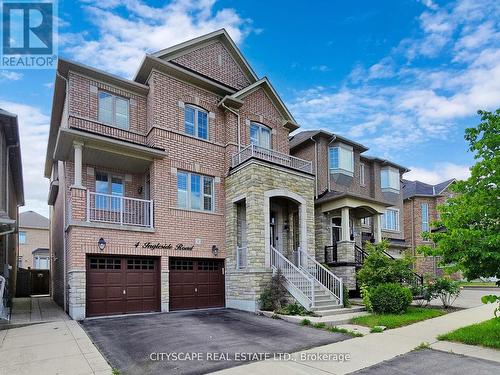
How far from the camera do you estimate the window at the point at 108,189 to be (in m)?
14.1

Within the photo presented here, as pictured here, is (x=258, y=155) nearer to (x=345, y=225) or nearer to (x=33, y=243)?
(x=345, y=225)

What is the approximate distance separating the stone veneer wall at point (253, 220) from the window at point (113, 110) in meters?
4.96

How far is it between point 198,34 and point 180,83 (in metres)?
3.04

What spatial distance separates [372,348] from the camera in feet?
26.6

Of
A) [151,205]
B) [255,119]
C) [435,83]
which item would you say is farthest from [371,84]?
[151,205]

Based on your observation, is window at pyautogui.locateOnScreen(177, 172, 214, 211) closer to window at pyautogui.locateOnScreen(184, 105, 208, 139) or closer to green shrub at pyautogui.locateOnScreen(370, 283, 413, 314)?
window at pyautogui.locateOnScreen(184, 105, 208, 139)

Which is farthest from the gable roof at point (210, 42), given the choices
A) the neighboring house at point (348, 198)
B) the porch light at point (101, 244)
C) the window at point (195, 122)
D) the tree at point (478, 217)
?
the tree at point (478, 217)

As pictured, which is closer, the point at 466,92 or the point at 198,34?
the point at 466,92

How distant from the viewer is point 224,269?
1563cm

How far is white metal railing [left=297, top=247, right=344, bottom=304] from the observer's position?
1414 cm

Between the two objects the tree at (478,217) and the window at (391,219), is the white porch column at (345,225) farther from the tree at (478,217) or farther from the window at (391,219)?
the window at (391,219)

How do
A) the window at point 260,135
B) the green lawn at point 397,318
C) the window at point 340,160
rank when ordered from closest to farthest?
the green lawn at point 397,318 → the window at point 260,135 → the window at point 340,160

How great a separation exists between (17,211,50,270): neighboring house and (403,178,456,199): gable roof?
3511 centimetres

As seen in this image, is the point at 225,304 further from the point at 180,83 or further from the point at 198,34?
the point at 198,34
